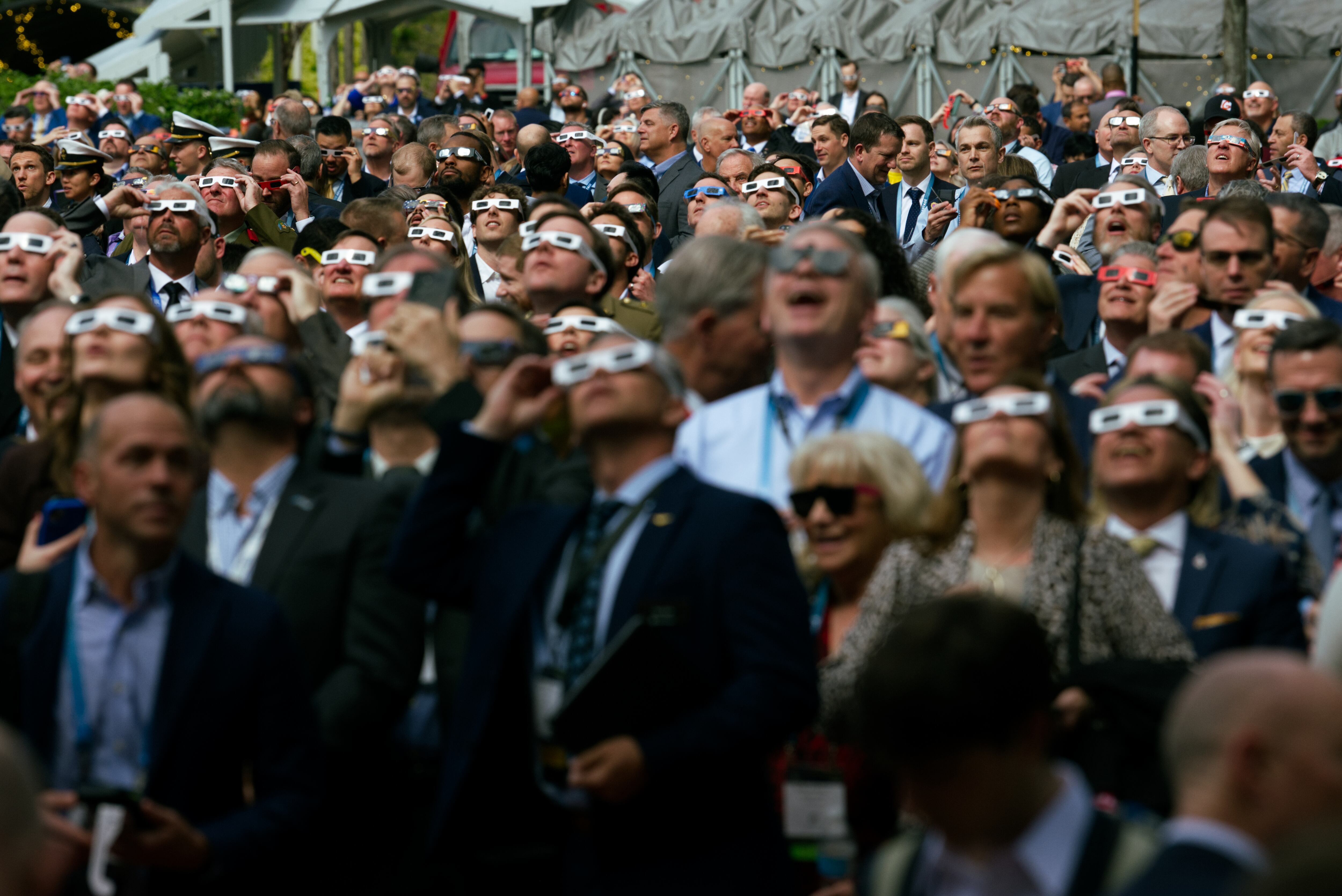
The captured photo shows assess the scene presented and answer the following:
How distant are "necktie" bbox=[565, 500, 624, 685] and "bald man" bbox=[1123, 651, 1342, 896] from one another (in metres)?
1.51

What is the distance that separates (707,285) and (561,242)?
7.69 ft

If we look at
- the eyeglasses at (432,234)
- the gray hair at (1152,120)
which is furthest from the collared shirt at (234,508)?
the gray hair at (1152,120)

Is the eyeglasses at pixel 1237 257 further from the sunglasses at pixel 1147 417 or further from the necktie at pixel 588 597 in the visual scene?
the necktie at pixel 588 597

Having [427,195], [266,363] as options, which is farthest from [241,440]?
[427,195]

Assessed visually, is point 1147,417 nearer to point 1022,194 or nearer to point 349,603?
point 349,603

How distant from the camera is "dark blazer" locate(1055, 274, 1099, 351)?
823 cm

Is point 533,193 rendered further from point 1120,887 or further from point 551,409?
point 1120,887

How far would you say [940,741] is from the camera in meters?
2.83

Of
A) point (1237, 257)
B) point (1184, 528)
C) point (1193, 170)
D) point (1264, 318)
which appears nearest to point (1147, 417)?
point (1184, 528)

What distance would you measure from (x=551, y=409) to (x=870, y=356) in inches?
76.4

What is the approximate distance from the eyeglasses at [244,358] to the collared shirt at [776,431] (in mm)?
1142

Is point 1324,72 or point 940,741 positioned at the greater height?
point 1324,72

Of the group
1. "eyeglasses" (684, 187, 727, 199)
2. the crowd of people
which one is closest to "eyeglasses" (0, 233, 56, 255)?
the crowd of people

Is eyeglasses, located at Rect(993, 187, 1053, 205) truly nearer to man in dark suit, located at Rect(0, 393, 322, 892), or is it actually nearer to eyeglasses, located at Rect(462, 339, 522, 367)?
eyeglasses, located at Rect(462, 339, 522, 367)
